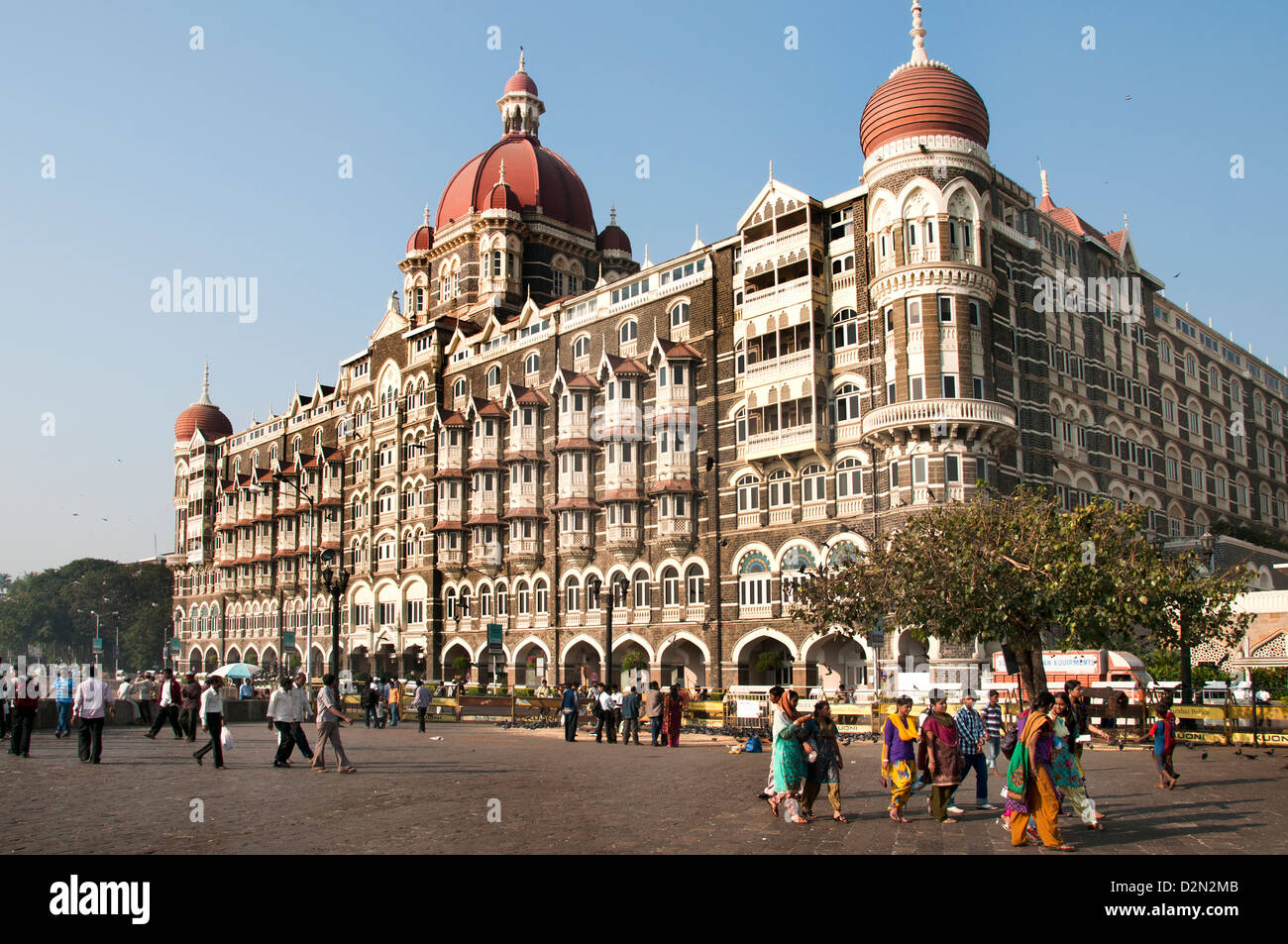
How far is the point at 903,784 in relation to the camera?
12.8m

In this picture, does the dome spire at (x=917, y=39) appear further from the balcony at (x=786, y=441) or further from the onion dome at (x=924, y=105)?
the balcony at (x=786, y=441)

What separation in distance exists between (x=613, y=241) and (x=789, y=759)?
57.9 m

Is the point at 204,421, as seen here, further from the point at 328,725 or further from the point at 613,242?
the point at 328,725

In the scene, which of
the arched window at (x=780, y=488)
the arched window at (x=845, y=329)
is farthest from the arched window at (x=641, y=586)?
the arched window at (x=845, y=329)

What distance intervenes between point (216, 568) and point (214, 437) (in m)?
12.0

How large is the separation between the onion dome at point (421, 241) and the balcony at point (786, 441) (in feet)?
107

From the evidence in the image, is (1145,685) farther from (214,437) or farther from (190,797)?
(214,437)

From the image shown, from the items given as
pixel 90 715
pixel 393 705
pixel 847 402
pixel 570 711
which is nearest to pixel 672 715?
pixel 570 711

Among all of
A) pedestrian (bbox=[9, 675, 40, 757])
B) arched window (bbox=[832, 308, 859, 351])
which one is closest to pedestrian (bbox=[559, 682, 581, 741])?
pedestrian (bbox=[9, 675, 40, 757])

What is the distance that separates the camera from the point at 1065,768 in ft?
38.7

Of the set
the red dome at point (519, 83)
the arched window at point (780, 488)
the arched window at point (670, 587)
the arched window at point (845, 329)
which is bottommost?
the arched window at point (670, 587)

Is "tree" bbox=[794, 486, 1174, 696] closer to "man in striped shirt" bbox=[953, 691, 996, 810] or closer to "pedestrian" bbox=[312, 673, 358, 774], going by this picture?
"man in striped shirt" bbox=[953, 691, 996, 810]

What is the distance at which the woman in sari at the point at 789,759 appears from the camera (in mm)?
12680
